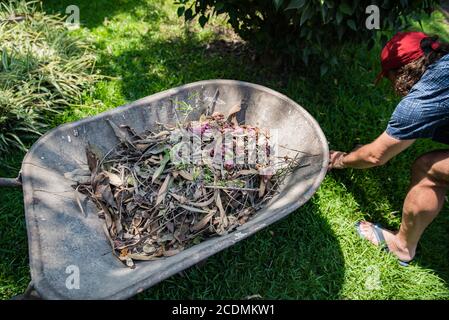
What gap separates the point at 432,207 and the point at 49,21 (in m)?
3.82

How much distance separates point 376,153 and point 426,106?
1.33 ft

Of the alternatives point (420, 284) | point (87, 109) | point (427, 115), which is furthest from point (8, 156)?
point (420, 284)

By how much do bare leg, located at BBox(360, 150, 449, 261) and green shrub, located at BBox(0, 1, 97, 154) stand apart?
274 centimetres

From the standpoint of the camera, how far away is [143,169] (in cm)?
238

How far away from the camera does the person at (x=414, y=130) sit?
6.93ft

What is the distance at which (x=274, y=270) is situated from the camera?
8.50ft

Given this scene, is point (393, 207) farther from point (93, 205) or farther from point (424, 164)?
point (93, 205)

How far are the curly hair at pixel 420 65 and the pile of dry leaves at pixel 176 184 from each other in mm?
815

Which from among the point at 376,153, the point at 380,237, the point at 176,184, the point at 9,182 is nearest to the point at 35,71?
the point at 9,182

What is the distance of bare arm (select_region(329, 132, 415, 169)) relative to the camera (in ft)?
7.45

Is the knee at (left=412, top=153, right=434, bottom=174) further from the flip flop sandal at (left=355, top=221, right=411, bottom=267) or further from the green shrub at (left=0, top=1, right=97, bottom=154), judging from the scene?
the green shrub at (left=0, top=1, right=97, bottom=154)

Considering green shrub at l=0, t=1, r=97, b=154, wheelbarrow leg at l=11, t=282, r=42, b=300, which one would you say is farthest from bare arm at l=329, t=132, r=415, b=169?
green shrub at l=0, t=1, r=97, b=154

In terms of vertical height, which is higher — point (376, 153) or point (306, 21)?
point (306, 21)
